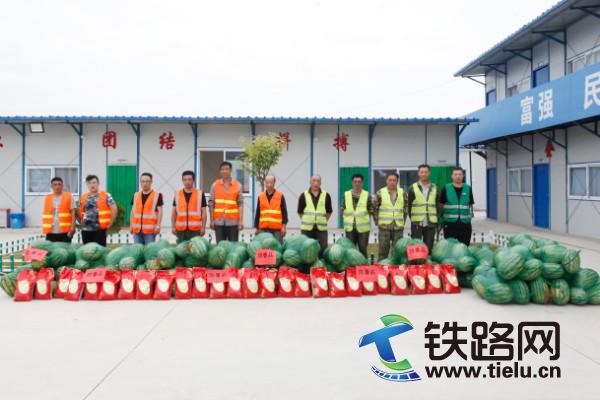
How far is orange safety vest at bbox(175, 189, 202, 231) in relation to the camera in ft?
24.2

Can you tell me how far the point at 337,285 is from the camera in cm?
628

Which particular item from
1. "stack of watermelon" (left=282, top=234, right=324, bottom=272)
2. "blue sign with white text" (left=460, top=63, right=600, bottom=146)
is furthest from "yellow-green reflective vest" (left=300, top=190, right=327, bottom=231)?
"blue sign with white text" (left=460, top=63, right=600, bottom=146)

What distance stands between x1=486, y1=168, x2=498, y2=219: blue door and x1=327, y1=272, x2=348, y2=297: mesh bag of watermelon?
16343mm

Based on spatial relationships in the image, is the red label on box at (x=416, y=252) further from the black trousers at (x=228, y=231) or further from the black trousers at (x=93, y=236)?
the black trousers at (x=93, y=236)

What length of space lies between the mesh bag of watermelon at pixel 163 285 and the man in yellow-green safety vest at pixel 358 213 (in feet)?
9.22

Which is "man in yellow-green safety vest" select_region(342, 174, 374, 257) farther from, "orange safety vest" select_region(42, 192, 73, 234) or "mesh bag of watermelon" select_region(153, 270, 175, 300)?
"orange safety vest" select_region(42, 192, 73, 234)

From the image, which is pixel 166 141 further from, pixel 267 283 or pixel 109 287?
pixel 267 283

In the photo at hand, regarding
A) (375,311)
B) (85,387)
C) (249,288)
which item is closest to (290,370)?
(85,387)

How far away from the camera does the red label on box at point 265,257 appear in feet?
21.1

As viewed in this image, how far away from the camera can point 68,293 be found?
615 centimetres

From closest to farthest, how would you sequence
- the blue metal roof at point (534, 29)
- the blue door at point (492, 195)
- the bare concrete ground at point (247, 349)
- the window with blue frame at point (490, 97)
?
the bare concrete ground at point (247, 349) < the blue metal roof at point (534, 29) < the window with blue frame at point (490, 97) < the blue door at point (492, 195)

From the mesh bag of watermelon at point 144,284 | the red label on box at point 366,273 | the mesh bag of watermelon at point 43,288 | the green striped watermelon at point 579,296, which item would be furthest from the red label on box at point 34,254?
the green striped watermelon at point 579,296

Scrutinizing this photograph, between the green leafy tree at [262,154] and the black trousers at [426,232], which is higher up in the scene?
the green leafy tree at [262,154]

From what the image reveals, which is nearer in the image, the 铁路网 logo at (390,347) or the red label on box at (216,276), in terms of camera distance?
the 铁路网 logo at (390,347)
